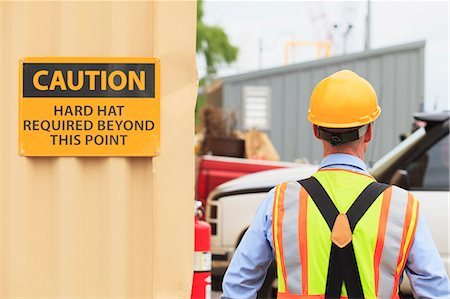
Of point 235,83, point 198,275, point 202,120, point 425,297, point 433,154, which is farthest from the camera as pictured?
point 235,83

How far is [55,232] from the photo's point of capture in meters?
3.30

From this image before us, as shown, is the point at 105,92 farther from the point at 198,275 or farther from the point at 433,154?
the point at 433,154

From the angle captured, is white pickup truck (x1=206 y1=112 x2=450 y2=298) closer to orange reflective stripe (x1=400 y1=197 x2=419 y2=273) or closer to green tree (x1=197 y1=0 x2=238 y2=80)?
orange reflective stripe (x1=400 y1=197 x2=419 y2=273)

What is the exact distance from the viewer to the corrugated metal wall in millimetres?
14484

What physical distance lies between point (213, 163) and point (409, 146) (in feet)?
10.8

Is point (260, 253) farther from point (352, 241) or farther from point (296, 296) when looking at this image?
point (352, 241)

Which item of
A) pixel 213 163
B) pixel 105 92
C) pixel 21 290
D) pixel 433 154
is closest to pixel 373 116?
pixel 105 92

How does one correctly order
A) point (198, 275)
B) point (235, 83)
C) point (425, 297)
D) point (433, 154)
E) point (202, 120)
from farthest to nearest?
point (235, 83) → point (202, 120) → point (433, 154) → point (198, 275) → point (425, 297)

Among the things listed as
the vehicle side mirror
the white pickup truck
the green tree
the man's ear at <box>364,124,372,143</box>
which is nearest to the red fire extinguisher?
the man's ear at <box>364,124,372,143</box>

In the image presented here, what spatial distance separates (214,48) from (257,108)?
115 ft

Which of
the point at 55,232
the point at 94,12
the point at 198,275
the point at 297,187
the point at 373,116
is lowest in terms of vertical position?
the point at 198,275

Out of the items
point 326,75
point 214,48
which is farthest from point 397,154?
point 214,48

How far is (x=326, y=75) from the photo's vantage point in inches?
643

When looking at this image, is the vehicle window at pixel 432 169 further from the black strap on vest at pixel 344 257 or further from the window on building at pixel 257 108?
the window on building at pixel 257 108
